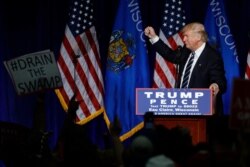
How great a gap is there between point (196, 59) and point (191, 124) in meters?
1.94

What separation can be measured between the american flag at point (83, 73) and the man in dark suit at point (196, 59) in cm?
100

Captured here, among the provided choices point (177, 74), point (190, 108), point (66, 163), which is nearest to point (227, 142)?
point (66, 163)

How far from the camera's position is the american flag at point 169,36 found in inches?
525

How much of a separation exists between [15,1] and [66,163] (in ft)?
22.3

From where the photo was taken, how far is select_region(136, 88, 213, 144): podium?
1121cm

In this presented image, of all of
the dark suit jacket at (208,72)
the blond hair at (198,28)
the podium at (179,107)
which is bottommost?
the podium at (179,107)

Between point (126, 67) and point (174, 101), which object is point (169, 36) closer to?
point (126, 67)

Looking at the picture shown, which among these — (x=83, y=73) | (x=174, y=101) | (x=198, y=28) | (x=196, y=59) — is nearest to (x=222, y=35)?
(x=198, y=28)

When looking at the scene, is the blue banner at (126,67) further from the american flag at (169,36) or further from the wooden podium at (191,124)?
the wooden podium at (191,124)

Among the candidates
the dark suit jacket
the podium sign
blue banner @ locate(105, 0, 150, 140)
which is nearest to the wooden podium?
the podium sign

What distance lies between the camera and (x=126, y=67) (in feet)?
44.7

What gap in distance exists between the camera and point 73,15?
13625 millimetres

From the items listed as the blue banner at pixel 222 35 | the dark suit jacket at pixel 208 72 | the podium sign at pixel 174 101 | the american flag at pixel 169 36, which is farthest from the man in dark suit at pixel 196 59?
the podium sign at pixel 174 101

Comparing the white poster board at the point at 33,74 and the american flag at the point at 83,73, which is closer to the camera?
the white poster board at the point at 33,74
